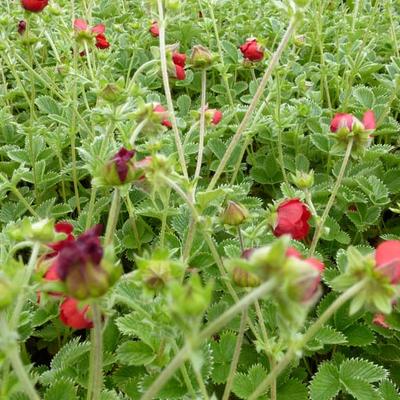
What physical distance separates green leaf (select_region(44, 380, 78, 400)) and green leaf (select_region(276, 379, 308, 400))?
0.37m

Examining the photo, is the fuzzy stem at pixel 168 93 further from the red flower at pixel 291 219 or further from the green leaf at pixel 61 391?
the green leaf at pixel 61 391

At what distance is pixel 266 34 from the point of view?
2389mm

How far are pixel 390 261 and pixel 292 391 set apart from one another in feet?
1.65

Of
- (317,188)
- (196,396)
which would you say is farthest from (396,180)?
(196,396)

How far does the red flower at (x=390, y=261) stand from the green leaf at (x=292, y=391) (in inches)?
18.9

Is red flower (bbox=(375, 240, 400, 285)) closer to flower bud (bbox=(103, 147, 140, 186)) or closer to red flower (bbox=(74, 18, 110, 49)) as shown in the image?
flower bud (bbox=(103, 147, 140, 186))

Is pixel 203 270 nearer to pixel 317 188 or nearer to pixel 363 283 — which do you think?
pixel 317 188

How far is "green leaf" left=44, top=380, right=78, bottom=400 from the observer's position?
0.90 meters

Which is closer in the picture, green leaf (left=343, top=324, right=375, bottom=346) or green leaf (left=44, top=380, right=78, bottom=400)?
green leaf (left=44, top=380, right=78, bottom=400)

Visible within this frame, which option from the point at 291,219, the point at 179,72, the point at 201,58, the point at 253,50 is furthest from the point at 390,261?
the point at 253,50

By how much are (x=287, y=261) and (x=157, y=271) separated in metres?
0.20

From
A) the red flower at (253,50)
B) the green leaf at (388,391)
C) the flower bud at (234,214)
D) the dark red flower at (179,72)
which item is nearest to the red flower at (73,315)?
the flower bud at (234,214)

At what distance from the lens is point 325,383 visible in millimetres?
1024

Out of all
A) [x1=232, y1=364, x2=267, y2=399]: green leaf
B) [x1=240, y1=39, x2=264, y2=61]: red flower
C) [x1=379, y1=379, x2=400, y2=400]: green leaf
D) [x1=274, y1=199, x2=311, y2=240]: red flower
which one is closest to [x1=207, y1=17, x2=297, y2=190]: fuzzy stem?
[x1=274, y1=199, x2=311, y2=240]: red flower
